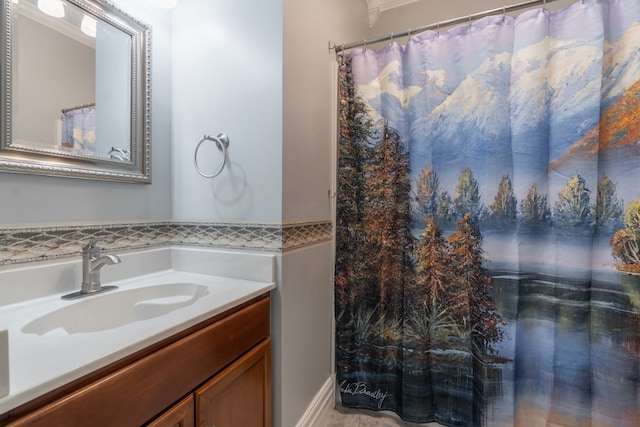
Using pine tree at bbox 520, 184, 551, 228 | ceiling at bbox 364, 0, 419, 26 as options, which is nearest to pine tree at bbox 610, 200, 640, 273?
pine tree at bbox 520, 184, 551, 228

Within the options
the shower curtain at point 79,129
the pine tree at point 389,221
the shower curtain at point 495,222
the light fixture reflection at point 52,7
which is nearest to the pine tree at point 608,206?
the shower curtain at point 495,222

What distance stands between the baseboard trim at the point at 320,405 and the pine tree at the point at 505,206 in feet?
3.77

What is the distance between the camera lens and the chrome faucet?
3.13 ft

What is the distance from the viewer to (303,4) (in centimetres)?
125

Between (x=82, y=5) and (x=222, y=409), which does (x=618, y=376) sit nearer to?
(x=222, y=409)

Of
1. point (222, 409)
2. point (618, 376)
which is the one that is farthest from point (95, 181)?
point (618, 376)

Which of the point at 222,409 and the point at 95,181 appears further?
the point at 95,181

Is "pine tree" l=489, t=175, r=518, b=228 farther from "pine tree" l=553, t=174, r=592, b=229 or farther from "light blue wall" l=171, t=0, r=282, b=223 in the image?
"light blue wall" l=171, t=0, r=282, b=223

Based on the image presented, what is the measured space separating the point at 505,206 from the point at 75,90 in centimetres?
167

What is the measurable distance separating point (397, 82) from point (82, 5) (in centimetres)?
126

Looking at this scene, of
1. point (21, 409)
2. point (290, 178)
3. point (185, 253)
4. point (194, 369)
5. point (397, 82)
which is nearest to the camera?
point (21, 409)

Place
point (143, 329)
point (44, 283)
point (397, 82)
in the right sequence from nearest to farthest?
point (143, 329) → point (44, 283) → point (397, 82)

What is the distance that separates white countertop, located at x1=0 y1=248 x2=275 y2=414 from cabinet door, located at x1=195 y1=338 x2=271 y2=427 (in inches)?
7.6

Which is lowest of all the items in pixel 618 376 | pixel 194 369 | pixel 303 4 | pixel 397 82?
pixel 618 376
